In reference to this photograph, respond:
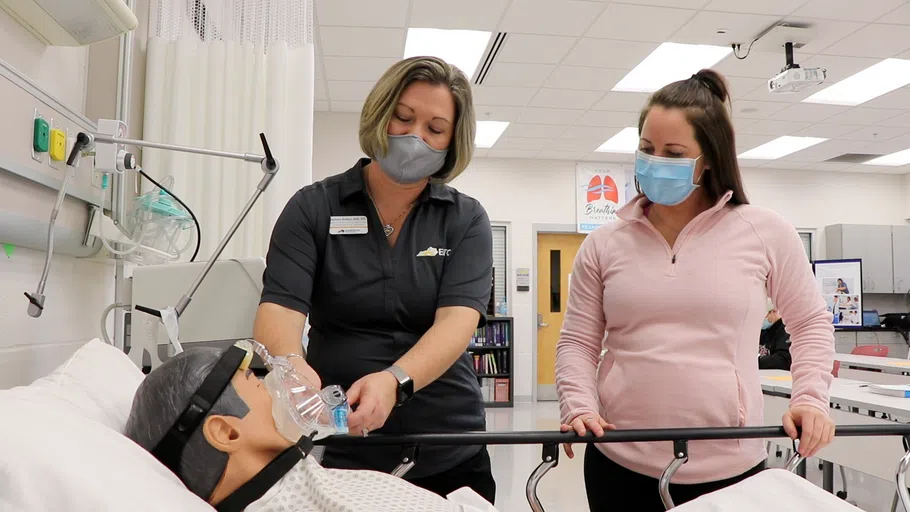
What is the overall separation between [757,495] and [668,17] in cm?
379

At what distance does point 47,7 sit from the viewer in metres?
1.44

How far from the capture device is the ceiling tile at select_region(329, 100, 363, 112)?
6248 millimetres

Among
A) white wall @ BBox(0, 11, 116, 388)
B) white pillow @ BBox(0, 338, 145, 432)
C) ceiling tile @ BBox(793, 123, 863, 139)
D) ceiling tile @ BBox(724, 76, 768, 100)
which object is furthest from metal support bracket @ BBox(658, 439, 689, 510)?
ceiling tile @ BBox(793, 123, 863, 139)

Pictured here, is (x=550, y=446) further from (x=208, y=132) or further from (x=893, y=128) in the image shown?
(x=893, y=128)

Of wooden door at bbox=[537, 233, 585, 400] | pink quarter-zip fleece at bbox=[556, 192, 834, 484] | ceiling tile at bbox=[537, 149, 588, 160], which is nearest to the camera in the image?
pink quarter-zip fleece at bbox=[556, 192, 834, 484]

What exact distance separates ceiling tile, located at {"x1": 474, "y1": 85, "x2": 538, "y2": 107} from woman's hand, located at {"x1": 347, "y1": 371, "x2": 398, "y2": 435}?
4724 mm

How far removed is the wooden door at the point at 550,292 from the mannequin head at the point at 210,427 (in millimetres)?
7084

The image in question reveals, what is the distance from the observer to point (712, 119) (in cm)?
134

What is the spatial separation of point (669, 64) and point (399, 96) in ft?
14.4

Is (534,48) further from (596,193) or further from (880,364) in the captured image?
(596,193)

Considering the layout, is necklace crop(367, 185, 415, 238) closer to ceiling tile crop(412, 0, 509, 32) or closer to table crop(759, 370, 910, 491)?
table crop(759, 370, 910, 491)

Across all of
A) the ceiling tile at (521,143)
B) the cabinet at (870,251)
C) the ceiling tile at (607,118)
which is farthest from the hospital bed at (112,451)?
the cabinet at (870,251)

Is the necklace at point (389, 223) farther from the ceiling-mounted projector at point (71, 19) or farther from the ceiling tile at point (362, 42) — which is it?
the ceiling tile at point (362, 42)

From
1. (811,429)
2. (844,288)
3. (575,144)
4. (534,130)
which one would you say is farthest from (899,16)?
(844,288)
